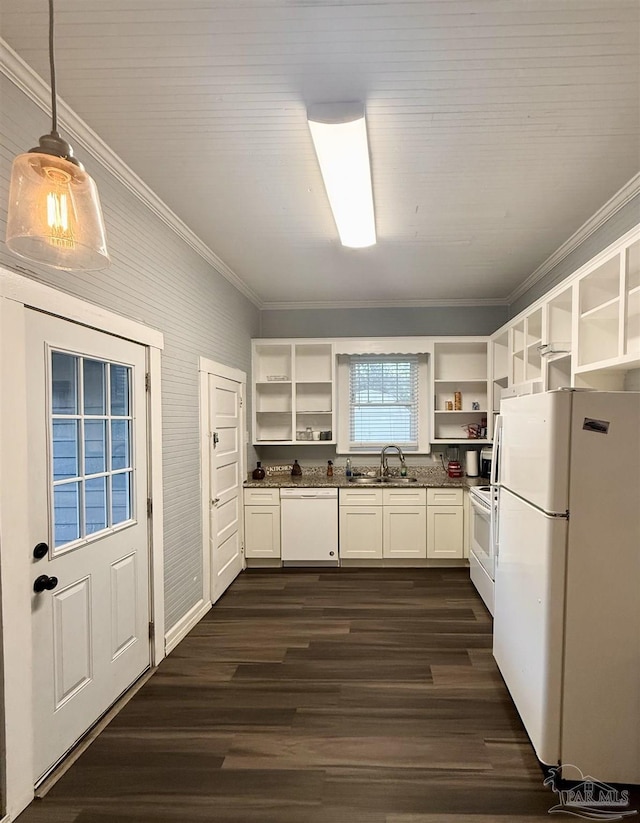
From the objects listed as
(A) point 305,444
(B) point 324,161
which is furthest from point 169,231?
(A) point 305,444

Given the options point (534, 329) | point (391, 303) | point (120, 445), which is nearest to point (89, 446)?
point (120, 445)

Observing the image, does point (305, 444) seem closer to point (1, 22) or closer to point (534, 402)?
point (534, 402)

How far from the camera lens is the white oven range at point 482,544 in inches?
141

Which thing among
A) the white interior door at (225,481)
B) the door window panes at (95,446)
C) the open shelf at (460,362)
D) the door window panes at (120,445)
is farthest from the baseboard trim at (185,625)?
the open shelf at (460,362)

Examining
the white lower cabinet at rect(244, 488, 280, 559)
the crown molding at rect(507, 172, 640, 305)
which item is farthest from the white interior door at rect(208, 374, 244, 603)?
the crown molding at rect(507, 172, 640, 305)

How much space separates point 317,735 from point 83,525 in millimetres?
1549

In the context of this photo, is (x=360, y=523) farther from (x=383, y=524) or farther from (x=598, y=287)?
(x=598, y=287)

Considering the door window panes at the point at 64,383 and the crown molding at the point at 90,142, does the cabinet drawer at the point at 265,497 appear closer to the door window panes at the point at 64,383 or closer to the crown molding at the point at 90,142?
the crown molding at the point at 90,142

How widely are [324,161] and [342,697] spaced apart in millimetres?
2857

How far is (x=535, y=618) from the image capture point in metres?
2.10

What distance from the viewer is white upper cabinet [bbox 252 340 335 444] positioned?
A: 5445 millimetres

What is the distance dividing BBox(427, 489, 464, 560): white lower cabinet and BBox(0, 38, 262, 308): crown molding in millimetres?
3199

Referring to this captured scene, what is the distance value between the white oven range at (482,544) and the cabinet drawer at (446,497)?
0.22 metres

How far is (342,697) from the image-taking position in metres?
2.60
